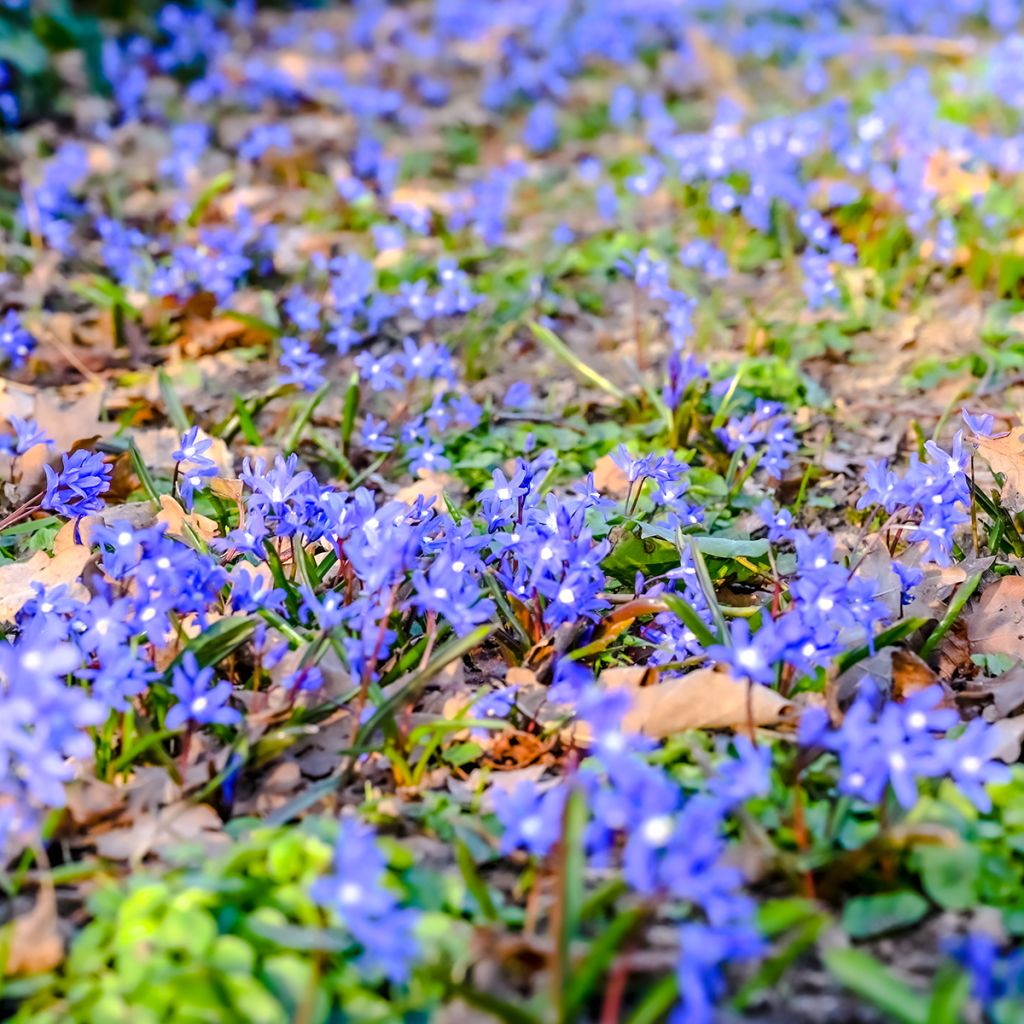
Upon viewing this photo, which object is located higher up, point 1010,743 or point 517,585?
point 517,585

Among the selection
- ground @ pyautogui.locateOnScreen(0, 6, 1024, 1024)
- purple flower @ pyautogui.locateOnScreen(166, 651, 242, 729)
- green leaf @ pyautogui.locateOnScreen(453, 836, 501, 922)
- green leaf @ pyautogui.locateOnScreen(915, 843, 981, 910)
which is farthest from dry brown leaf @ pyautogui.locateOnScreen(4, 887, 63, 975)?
green leaf @ pyautogui.locateOnScreen(915, 843, 981, 910)

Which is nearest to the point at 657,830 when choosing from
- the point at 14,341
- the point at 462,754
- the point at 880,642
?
the point at 462,754

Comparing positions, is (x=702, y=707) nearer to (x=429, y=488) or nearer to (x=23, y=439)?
(x=429, y=488)

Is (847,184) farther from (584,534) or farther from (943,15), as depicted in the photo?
(943,15)

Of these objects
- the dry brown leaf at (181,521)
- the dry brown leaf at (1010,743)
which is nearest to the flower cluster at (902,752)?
the dry brown leaf at (1010,743)

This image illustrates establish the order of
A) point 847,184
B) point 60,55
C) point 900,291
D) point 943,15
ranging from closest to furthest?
point 900,291, point 847,184, point 60,55, point 943,15

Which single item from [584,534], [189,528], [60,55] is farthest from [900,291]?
[60,55]

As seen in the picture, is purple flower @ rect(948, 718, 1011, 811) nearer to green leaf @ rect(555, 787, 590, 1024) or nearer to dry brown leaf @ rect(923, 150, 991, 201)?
green leaf @ rect(555, 787, 590, 1024)
